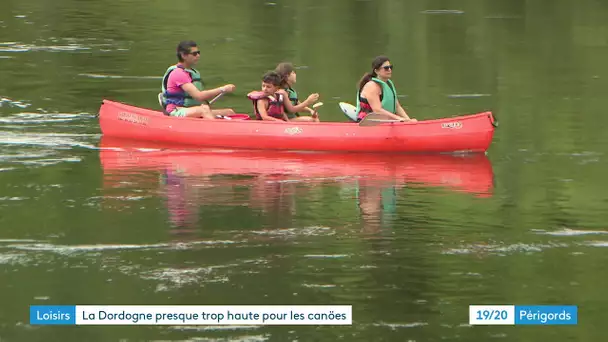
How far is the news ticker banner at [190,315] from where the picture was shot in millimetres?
10266

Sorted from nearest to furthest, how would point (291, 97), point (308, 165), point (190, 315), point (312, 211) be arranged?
point (190, 315) < point (312, 211) < point (308, 165) < point (291, 97)

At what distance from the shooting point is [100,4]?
38.0m

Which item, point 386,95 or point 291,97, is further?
point 291,97

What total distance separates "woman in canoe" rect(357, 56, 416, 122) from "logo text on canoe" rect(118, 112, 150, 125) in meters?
2.60

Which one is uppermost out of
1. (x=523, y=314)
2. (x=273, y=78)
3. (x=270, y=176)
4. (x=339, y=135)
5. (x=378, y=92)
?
(x=273, y=78)

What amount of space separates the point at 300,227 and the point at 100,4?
1023 inches

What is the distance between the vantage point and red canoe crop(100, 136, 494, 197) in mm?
15492

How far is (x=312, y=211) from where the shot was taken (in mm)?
13727

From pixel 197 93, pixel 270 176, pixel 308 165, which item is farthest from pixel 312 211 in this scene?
pixel 197 93

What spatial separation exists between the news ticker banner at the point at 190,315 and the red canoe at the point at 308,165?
15.5 ft

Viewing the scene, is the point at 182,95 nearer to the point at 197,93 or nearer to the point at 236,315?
the point at 197,93

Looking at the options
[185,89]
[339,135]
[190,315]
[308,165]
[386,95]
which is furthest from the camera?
[185,89]

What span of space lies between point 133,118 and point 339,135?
2.66 m

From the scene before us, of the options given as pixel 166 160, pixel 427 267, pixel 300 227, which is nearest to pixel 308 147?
pixel 166 160
